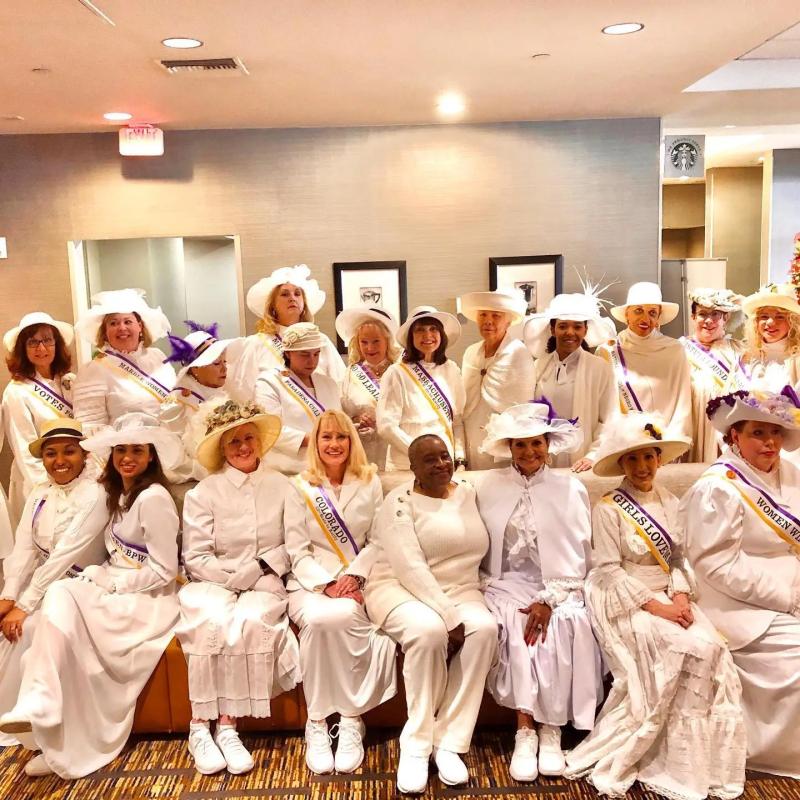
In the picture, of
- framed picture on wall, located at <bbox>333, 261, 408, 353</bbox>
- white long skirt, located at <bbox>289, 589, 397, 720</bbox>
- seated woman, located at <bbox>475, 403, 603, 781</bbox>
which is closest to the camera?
seated woman, located at <bbox>475, 403, 603, 781</bbox>

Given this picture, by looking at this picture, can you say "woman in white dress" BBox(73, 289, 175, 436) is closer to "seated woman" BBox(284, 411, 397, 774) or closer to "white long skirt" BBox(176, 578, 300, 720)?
"seated woman" BBox(284, 411, 397, 774)

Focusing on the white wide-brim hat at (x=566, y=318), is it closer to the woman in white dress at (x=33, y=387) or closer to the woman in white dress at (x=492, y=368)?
the woman in white dress at (x=492, y=368)

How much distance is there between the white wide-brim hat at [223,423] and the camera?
11.6 ft

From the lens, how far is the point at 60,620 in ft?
10.5

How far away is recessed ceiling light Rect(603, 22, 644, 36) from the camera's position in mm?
3727

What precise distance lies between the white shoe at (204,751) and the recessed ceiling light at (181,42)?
2.92m

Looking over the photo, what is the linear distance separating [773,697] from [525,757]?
36.7 inches

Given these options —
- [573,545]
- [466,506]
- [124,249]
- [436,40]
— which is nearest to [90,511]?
[466,506]

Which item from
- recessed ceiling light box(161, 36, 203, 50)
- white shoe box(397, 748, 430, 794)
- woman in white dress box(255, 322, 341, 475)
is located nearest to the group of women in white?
white shoe box(397, 748, 430, 794)

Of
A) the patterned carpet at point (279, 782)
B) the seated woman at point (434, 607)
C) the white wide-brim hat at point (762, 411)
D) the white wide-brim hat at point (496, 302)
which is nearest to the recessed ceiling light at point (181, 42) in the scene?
the white wide-brim hat at point (496, 302)

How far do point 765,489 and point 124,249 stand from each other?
5799 mm

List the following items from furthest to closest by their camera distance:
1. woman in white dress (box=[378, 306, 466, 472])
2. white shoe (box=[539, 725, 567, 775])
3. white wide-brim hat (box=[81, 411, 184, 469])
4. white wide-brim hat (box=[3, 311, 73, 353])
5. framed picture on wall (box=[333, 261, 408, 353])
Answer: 1. framed picture on wall (box=[333, 261, 408, 353])
2. white wide-brim hat (box=[3, 311, 73, 353])
3. woman in white dress (box=[378, 306, 466, 472])
4. white wide-brim hat (box=[81, 411, 184, 469])
5. white shoe (box=[539, 725, 567, 775])

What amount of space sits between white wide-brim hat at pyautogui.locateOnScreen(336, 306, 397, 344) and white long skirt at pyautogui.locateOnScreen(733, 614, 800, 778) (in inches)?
95.0

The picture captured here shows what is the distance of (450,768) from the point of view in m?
2.99
